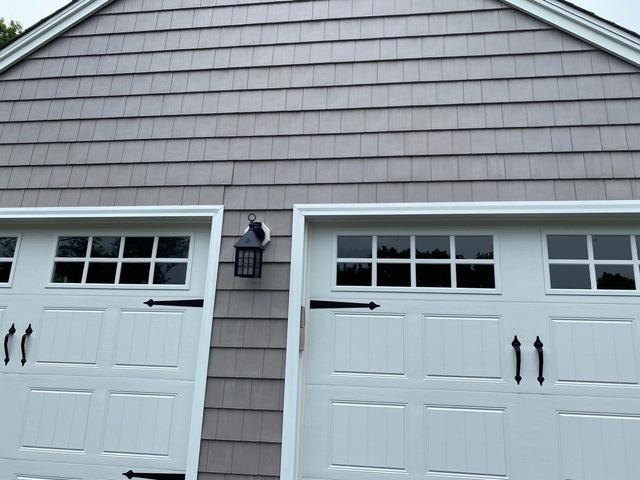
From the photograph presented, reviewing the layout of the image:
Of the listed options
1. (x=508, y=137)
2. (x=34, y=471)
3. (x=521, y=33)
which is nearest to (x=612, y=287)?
(x=508, y=137)

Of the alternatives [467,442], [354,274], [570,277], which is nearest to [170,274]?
[354,274]

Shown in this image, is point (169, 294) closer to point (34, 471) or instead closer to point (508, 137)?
point (34, 471)

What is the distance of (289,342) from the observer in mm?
2648

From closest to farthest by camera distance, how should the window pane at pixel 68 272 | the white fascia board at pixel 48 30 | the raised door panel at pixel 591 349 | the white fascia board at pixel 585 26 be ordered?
the raised door panel at pixel 591 349 → the white fascia board at pixel 585 26 → the window pane at pixel 68 272 → the white fascia board at pixel 48 30

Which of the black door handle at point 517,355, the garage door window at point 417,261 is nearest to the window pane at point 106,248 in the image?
the garage door window at point 417,261

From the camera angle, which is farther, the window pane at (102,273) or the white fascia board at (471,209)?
the window pane at (102,273)

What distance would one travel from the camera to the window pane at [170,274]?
9.87 feet

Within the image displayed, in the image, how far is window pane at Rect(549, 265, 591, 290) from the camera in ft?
8.67

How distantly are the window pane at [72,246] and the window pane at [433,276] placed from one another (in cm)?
230

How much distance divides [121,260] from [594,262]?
3017mm

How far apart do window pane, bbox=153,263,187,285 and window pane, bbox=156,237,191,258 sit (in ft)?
0.22

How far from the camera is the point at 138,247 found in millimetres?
3119

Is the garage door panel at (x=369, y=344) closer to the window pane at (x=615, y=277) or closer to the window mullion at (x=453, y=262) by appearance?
the window mullion at (x=453, y=262)

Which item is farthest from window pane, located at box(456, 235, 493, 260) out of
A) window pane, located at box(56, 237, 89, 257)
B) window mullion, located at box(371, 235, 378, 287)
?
window pane, located at box(56, 237, 89, 257)
